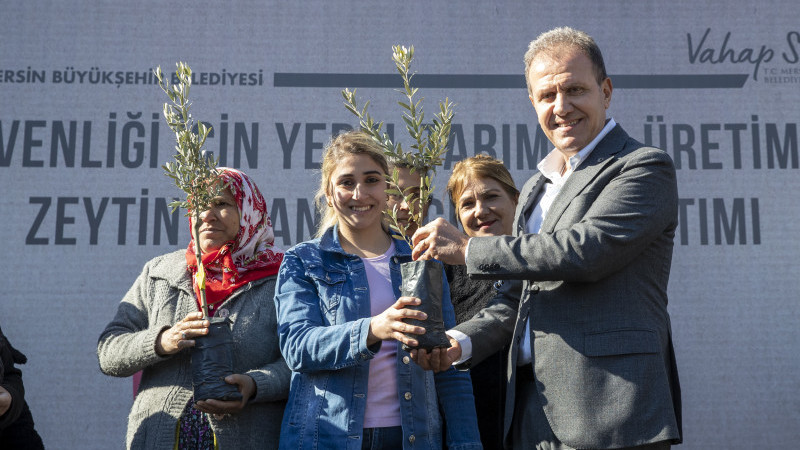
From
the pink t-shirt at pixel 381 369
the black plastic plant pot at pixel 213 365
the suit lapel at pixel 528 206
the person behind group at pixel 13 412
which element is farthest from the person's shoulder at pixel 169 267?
the suit lapel at pixel 528 206

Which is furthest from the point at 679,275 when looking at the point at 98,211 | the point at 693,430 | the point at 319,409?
the point at 98,211

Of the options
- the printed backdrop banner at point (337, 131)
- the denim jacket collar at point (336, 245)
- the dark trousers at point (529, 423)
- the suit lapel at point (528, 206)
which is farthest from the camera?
the printed backdrop banner at point (337, 131)

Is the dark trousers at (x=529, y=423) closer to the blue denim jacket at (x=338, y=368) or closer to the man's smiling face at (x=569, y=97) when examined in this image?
the blue denim jacket at (x=338, y=368)

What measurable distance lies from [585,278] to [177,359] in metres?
1.33

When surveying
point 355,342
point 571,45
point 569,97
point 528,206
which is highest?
point 571,45

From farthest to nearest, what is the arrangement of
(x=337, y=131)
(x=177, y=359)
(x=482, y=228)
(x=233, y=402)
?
(x=337, y=131) < (x=482, y=228) < (x=177, y=359) < (x=233, y=402)

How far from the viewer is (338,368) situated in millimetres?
1901

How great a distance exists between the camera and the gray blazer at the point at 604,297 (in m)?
1.63

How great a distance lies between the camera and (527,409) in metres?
1.82

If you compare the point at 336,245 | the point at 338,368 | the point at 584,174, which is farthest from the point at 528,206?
the point at 338,368

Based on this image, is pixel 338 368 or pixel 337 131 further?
pixel 337 131

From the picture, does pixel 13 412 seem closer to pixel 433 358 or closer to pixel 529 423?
pixel 433 358

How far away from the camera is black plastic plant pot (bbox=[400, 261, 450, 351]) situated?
1.65 metres

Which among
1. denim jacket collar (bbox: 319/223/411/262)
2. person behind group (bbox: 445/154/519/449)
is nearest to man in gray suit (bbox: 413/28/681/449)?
denim jacket collar (bbox: 319/223/411/262)
